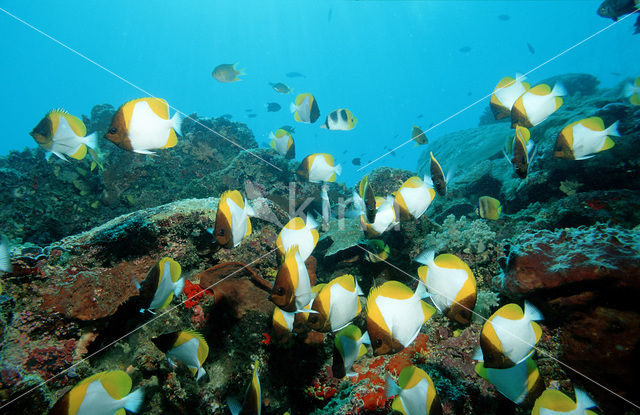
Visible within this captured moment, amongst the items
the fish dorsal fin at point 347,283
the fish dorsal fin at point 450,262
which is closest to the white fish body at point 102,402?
the fish dorsal fin at point 347,283

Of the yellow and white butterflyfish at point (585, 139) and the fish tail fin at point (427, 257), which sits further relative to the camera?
the yellow and white butterflyfish at point (585, 139)

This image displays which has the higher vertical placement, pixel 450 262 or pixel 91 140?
pixel 91 140

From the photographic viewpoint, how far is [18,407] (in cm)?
Answer: 229

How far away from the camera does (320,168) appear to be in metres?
4.64

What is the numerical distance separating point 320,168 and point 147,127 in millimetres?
2733

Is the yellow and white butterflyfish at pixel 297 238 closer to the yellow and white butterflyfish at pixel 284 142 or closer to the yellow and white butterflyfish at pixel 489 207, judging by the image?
the yellow and white butterflyfish at pixel 284 142

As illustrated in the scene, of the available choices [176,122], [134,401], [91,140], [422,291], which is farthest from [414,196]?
[91,140]

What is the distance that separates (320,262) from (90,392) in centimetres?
394

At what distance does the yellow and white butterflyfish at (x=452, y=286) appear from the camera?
2100 mm

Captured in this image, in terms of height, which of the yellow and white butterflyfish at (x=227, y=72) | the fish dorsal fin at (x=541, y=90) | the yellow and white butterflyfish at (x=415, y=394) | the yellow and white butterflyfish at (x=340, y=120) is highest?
the yellow and white butterflyfish at (x=227, y=72)

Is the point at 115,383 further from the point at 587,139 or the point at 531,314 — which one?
the point at 587,139

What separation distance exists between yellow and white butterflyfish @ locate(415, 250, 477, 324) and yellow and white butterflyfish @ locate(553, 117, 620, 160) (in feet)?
7.37

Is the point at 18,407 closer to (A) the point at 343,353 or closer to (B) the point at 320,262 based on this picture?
(A) the point at 343,353

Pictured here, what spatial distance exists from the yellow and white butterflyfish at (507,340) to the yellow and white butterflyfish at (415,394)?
0.47 m
